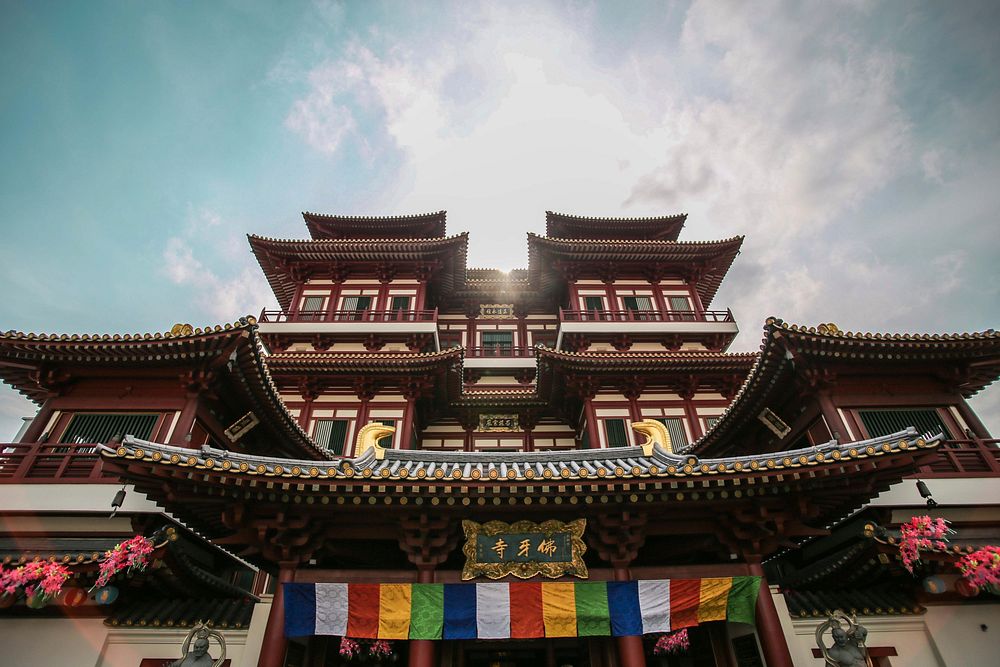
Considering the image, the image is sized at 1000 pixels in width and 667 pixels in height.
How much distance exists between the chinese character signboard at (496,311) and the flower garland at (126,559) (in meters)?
20.9

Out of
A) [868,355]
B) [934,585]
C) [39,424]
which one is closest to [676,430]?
[868,355]

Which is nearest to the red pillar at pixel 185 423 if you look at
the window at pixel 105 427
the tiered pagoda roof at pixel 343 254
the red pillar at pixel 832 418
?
the window at pixel 105 427

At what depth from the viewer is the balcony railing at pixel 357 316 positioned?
23.6 metres

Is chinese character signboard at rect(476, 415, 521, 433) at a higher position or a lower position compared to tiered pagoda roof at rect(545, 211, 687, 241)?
lower

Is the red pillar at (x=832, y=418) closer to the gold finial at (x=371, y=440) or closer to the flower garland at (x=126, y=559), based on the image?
the gold finial at (x=371, y=440)

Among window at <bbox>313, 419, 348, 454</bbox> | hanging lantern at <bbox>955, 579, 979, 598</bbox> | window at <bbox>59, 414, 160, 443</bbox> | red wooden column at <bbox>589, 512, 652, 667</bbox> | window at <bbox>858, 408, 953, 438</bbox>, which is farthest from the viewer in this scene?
window at <bbox>313, 419, 348, 454</bbox>

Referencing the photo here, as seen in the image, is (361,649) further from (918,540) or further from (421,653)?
(918,540)

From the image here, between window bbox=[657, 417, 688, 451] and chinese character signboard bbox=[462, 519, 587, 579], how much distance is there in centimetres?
1251

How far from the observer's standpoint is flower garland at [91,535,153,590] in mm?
8453

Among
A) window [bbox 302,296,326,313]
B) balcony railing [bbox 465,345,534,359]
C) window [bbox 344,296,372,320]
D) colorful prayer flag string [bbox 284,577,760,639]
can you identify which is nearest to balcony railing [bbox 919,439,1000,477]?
colorful prayer flag string [bbox 284,577,760,639]

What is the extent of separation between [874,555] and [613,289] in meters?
18.3

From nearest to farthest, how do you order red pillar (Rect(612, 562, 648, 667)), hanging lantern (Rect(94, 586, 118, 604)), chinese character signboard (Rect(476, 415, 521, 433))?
red pillar (Rect(612, 562, 648, 667)) → hanging lantern (Rect(94, 586, 118, 604)) → chinese character signboard (Rect(476, 415, 521, 433))

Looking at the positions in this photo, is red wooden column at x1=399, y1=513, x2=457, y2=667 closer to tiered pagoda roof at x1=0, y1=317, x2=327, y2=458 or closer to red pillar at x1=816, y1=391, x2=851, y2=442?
tiered pagoda roof at x1=0, y1=317, x2=327, y2=458

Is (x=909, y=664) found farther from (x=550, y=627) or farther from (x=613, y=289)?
(x=613, y=289)
